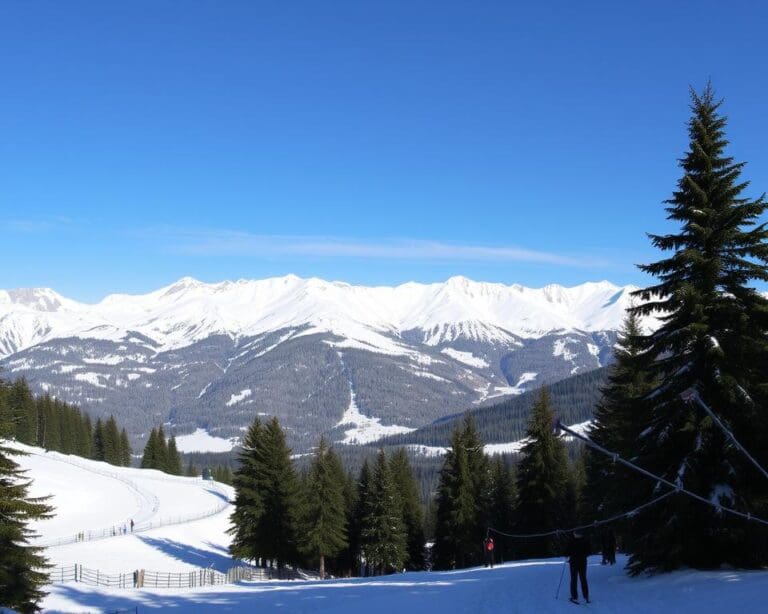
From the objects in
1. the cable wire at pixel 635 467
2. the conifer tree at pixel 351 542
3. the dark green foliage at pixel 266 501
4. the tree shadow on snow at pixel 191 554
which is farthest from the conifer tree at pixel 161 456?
the cable wire at pixel 635 467

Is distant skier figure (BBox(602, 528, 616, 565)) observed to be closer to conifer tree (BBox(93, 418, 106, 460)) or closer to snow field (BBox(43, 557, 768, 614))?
snow field (BBox(43, 557, 768, 614))

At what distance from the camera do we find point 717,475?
19594mm

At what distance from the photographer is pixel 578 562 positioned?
18.2 m

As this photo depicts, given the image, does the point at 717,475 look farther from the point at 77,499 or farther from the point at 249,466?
the point at 77,499

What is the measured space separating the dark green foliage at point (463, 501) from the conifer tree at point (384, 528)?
12.1 ft

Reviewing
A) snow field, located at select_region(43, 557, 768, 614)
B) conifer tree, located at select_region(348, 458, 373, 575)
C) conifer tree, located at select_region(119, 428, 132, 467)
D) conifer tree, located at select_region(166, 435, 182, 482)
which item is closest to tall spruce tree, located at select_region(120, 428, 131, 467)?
conifer tree, located at select_region(119, 428, 132, 467)

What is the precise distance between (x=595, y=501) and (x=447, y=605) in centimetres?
2765

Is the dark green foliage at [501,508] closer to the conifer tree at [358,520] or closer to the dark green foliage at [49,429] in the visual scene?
the conifer tree at [358,520]

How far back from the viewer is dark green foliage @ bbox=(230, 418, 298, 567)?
50.8m

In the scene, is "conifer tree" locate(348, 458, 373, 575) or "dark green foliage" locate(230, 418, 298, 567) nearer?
"dark green foliage" locate(230, 418, 298, 567)

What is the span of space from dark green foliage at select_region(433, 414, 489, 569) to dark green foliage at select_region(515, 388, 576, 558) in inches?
141

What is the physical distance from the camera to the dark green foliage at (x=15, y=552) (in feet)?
79.8

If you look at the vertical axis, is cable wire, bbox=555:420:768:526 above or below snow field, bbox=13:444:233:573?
above

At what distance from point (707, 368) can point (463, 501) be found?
34.9 metres
